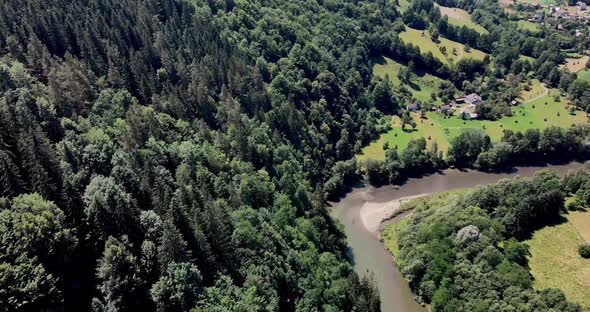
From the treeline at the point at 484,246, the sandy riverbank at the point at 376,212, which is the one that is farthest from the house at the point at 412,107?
the treeline at the point at 484,246

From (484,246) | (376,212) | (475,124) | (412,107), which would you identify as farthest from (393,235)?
(412,107)

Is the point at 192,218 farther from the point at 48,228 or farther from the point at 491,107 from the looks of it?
the point at 491,107

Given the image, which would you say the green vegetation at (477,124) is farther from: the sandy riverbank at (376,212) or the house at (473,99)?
the sandy riverbank at (376,212)

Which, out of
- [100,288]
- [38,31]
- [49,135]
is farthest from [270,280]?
[38,31]

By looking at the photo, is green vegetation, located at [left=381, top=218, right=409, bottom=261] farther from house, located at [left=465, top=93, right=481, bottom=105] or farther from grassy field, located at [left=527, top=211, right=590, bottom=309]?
house, located at [left=465, top=93, right=481, bottom=105]

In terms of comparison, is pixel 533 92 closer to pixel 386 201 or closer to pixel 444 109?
pixel 444 109

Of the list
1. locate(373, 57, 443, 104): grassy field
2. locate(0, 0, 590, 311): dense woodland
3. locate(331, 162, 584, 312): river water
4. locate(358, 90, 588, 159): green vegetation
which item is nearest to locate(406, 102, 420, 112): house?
locate(358, 90, 588, 159): green vegetation
